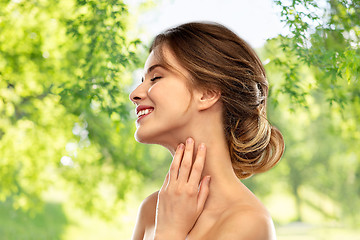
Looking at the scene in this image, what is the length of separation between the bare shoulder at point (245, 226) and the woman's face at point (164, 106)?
10.6 inches

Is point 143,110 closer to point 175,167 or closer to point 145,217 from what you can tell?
point 175,167

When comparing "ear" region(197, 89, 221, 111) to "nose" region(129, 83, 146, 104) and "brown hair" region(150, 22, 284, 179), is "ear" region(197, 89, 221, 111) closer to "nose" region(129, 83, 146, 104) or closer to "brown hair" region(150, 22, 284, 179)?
"brown hair" region(150, 22, 284, 179)

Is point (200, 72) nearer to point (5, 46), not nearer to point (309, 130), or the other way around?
point (5, 46)

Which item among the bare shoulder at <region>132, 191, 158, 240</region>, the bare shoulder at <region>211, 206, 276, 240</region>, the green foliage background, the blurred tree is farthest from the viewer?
the blurred tree

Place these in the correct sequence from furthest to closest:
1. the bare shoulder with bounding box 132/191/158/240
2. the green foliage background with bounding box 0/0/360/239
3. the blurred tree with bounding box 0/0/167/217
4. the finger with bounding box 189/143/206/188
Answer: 1. the blurred tree with bounding box 0/0/167/217
2. the green foliage background with bounding box 0/0/360/239
3. the bare shoulder with bounding box 132/191/158/240
4. the finger with bounding box 189/143/206/188

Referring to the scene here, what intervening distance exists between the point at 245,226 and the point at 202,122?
0.31 meters

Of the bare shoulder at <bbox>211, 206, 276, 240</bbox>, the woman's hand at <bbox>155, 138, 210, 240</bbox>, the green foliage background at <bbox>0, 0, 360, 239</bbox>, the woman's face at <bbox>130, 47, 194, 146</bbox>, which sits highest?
the green foliage background at <bbox>0, 0, 360, 239</bbox>

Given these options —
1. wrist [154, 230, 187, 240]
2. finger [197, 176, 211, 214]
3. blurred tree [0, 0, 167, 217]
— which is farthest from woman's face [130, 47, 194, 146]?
blurred tree [0, 0, 167, 217]

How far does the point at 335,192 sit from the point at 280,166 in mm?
1307

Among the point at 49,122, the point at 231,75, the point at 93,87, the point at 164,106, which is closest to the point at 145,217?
the point at 164,106

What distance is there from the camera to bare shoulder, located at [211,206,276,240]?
1095 millimetres

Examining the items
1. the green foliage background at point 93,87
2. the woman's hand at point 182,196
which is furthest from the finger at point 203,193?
the green foliage background at point 93,87

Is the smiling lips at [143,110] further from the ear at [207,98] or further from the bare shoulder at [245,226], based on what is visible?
the bare shoulder at [245,226]

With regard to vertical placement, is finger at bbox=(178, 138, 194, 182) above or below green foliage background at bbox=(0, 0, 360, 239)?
below
